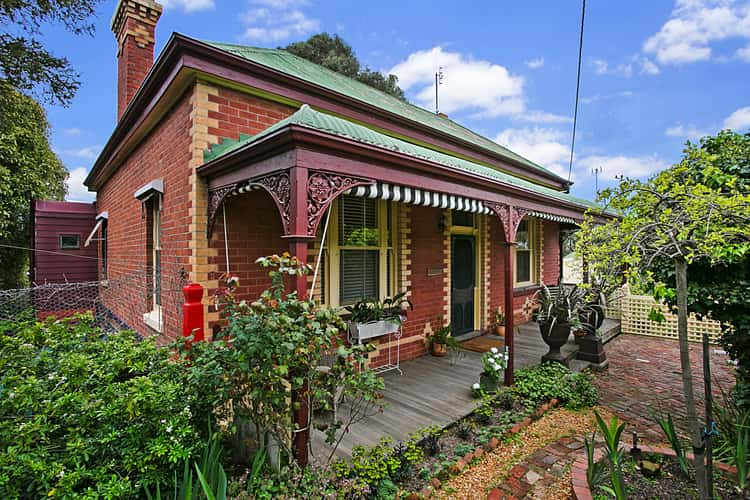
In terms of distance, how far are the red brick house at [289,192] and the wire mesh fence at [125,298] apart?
0.07 meters

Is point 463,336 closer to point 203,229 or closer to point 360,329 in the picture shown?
point 360,329

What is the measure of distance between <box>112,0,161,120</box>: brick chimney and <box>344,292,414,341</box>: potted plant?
6.16 meters

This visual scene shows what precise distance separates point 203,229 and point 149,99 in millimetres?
2507

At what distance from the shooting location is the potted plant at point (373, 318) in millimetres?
4742

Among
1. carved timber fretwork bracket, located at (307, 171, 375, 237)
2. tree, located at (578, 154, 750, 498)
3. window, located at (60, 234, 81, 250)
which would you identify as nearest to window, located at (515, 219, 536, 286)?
tree, located at (578, 154, 750, 498)

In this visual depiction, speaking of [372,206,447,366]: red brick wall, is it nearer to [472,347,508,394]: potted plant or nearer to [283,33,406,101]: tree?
[472,347,508,394]: potted plant

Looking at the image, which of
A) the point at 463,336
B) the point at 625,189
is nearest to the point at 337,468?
the point at 625,189

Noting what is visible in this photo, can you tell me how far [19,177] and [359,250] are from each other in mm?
13653

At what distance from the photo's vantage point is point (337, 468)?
9.09 feet

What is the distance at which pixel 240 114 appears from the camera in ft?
13.4

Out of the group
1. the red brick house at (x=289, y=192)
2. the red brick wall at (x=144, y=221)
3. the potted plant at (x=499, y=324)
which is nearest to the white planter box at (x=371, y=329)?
the red brick house at (x=289, y=192)

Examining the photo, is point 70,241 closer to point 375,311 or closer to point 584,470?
point 375,311

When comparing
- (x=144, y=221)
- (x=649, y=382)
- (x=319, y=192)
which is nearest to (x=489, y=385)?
(x=649, y=382)

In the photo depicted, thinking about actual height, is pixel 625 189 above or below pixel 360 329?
above
